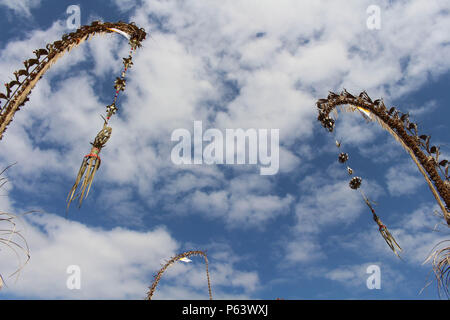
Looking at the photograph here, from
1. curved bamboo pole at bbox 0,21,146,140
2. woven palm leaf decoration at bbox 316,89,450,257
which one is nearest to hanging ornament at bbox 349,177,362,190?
woven palm leaf decoration at bbox 316,89,450,257

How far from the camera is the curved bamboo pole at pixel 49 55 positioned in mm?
4664

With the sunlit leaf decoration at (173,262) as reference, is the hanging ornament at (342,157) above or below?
above

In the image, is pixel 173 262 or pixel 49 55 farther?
pixel 173 262

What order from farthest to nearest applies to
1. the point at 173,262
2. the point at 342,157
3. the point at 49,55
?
the point at 173,262, the point at 342,157, the point at 49,55

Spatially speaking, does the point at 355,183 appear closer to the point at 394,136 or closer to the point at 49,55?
the point at 394,136

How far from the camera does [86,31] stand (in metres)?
6.07

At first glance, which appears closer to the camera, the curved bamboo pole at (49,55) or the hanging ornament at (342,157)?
the curved bamboo pole at (49,55)

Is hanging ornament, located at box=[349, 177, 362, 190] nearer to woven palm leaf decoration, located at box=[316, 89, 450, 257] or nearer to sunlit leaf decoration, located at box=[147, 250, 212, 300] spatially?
woven palm leaf decoration, located at box=[316, 89, 450, 257]

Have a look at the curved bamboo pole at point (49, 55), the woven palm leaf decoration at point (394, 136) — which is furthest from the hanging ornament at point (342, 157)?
the curved bamboo pole at point (49, 55)

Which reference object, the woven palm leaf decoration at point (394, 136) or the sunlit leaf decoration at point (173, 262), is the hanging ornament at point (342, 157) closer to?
the woven palm leaf decoration at point (394, 136)

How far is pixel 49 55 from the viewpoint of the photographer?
5.36m

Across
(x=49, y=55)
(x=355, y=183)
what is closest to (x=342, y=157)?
(x=355, y=183)
